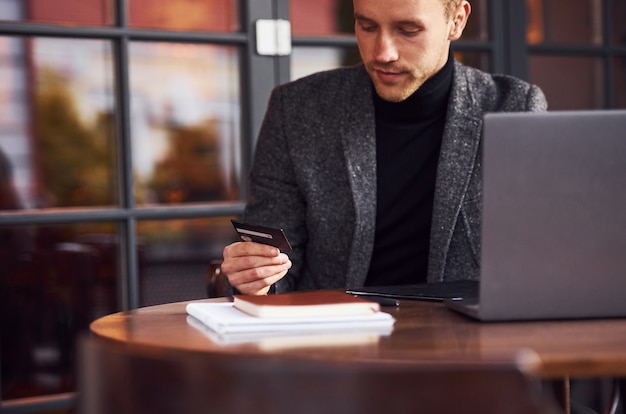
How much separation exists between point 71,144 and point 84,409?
2.05 metres

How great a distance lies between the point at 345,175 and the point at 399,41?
31 centimetres

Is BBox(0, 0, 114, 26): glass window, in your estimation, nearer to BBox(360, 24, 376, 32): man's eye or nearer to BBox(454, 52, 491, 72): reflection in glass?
BBox(360, 24, 376, 32): man's eye

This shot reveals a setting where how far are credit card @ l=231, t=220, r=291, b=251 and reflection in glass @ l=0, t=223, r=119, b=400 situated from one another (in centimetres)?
129

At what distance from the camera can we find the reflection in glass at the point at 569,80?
3.52m

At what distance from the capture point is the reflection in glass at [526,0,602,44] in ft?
11.5

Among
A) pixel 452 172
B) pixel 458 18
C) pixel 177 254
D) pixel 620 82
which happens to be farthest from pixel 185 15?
pixel 620 82

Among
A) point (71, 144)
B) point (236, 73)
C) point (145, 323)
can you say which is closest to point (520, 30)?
point (236, 73)

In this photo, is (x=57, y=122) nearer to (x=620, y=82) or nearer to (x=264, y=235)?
(x=264, y=235)

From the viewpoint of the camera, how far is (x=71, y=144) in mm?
2809

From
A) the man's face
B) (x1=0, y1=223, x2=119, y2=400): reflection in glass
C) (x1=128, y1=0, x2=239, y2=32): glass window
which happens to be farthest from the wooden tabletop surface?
(x1=128, y1=0, x2=239, y2=32): glass window

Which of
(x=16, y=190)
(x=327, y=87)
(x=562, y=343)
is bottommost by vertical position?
(x=562, y=343)

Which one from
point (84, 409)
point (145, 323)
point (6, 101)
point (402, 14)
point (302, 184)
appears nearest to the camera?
point (84, 409)

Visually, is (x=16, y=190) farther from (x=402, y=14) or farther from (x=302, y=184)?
(x=402, y=14)

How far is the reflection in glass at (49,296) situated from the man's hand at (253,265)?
3.87ft
